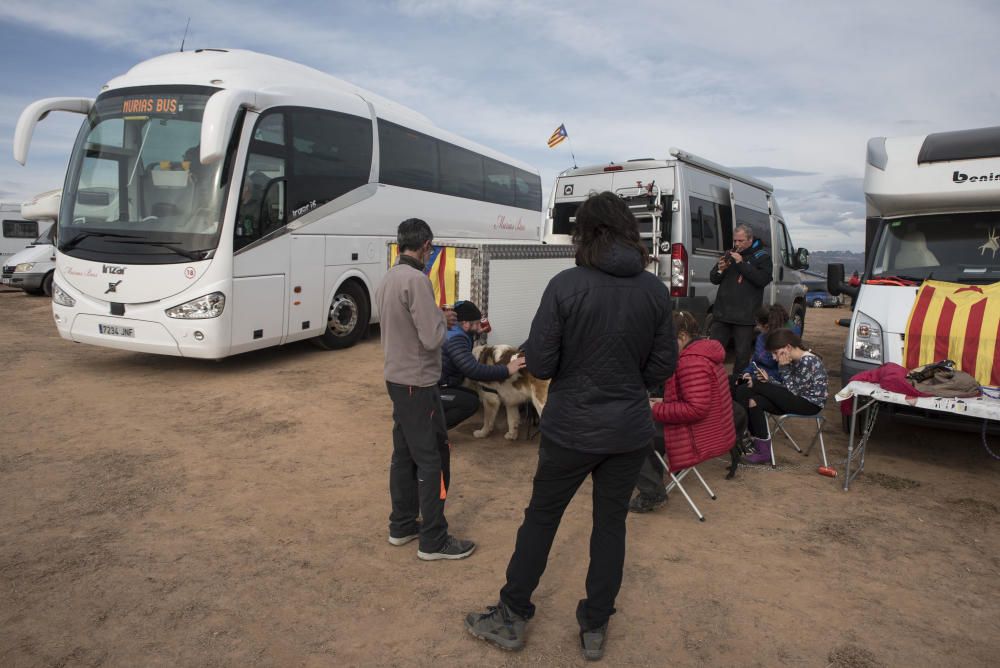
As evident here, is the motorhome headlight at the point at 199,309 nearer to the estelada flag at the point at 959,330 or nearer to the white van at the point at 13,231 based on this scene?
the estelada flag at the point at 959,330

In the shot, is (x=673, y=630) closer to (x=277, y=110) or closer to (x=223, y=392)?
(x=223, y=392)

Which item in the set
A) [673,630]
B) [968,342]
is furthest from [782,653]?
[968,342]

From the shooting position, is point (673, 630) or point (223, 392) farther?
point (223, 392)

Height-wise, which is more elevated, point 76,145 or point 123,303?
point 76,145

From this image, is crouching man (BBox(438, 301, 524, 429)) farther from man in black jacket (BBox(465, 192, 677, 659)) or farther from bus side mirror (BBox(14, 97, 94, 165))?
bus side mirror (BBox(14, 97, 94, 165))

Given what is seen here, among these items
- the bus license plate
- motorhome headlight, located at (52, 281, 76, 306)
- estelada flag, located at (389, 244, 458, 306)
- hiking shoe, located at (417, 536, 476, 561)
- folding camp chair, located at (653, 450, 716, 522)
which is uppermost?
estelada flag, located at (389, 244, 458, 306)

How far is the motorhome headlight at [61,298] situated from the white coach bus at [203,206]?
0.02m

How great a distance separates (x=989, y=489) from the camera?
16.9ft

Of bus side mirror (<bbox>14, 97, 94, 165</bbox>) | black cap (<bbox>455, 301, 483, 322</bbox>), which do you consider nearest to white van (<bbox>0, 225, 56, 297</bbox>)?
Answer: bus side mirror (<bbox>14, 97, 94, 165</bbox>)

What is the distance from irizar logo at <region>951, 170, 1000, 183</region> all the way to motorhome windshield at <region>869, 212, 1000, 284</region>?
20.0 inches

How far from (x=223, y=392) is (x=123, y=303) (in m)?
1.58

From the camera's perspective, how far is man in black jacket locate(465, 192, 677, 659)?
2.71 metres

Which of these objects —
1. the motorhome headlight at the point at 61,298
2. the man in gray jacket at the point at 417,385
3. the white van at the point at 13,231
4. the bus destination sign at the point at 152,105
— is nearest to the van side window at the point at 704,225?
the man in gray jacket at the point at 417,385

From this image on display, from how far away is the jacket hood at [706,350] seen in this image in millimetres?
4336
